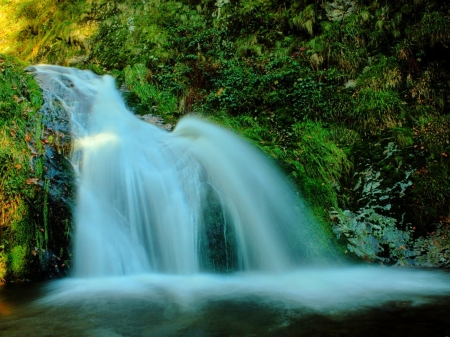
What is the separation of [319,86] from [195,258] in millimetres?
5381

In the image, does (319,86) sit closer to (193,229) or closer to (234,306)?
(193,229)

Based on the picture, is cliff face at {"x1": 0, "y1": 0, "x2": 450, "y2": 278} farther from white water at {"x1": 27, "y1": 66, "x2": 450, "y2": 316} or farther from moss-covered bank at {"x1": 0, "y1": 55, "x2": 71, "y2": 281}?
white water at {"x1": 27, "y1": 66, "x2": 450, "y2": 316}

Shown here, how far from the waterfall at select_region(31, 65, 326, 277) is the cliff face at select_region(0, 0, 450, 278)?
0.60 meters

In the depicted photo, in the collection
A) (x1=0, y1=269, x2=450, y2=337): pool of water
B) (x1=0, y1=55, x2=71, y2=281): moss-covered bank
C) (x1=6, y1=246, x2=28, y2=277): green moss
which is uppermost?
(x1=0, y1=55, x2=71, y2=281): moss-covered bank

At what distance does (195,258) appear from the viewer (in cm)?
526

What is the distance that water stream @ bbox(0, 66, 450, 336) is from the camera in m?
3.43

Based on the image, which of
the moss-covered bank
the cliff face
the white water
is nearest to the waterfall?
the white water

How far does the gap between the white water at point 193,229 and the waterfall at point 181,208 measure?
16 mm

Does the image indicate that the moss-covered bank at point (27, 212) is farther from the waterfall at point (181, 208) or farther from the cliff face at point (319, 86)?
the waterfall at point (181, 208)

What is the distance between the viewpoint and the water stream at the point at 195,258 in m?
3.43

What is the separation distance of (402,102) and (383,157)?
1662 millimetres

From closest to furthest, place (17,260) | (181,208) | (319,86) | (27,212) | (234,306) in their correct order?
(234,306)
(17,260)
(27,212)
(181,208)
(319,86)

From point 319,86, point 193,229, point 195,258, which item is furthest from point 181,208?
point 319,86

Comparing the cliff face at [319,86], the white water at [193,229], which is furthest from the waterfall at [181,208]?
the cliff face at [319,86]
